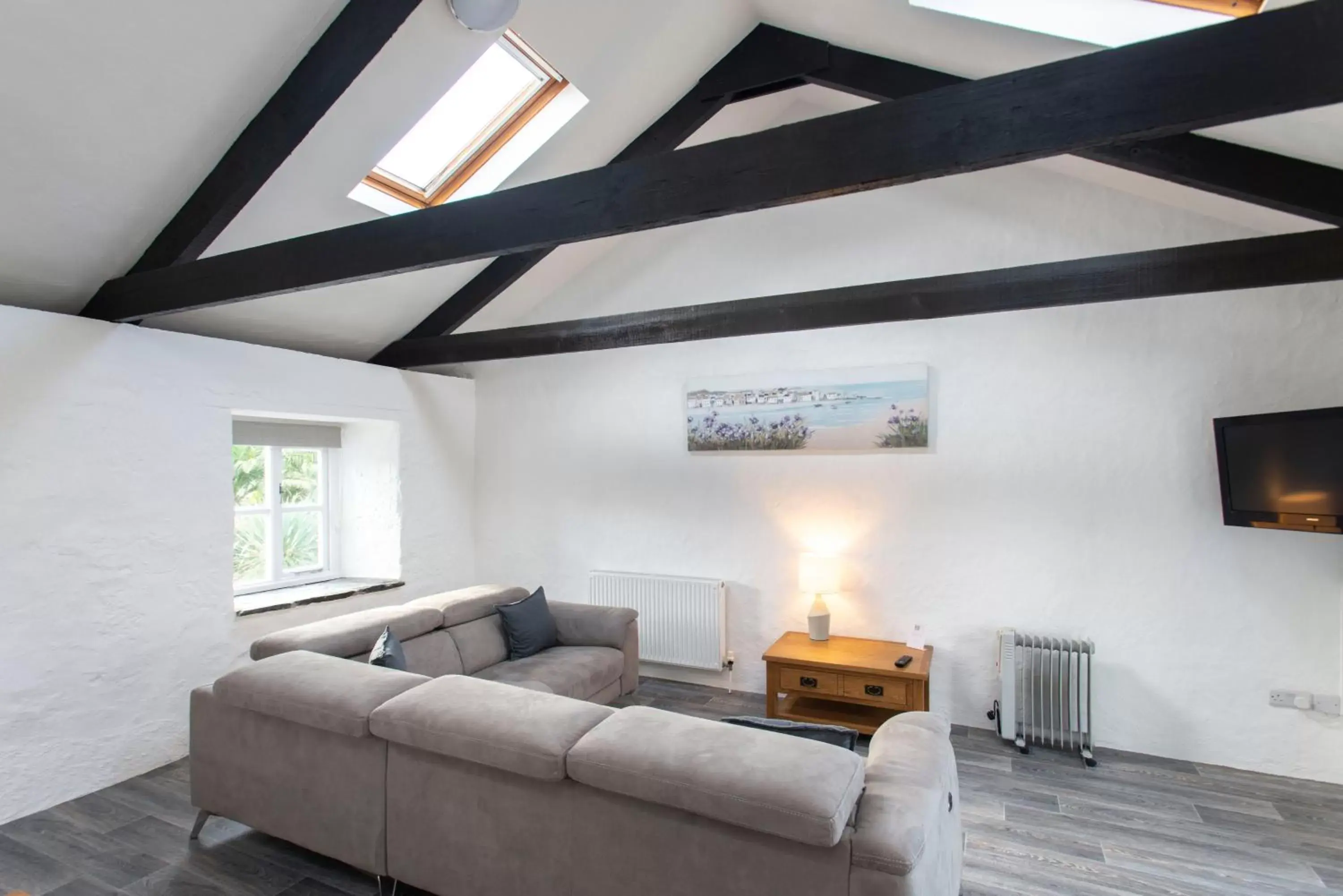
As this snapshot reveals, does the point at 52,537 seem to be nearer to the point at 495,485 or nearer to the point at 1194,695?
the point at 495,485

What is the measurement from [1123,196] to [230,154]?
4428 millimetres

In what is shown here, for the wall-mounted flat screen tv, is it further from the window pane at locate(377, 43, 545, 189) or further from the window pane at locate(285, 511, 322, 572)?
the window pane at locate(285, 511, 322, 572)

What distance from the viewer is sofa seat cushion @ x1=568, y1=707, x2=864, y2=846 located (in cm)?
158

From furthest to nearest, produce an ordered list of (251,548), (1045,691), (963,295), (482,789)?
(251,548) < (1045,691) < (963,295) < (482,789)

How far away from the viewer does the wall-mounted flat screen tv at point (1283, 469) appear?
281 cm

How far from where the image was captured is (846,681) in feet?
12.0

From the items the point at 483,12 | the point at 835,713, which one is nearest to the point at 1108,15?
the point at 483,12

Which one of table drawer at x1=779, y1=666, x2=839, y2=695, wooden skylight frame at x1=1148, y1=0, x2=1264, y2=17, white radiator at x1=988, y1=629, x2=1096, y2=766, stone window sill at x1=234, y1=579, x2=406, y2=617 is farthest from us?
stone window sill at x1=234, y1=579, x2=406, y2=617

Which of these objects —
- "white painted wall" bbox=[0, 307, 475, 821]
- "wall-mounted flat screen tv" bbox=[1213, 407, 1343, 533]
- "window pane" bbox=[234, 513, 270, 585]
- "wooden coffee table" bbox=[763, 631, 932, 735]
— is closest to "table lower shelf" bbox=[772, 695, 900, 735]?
"wooden coffee table" bbox=[763, 631, 932, 735]

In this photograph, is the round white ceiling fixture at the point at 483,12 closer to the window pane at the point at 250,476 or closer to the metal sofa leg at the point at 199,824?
the window pane at the point at 250,476

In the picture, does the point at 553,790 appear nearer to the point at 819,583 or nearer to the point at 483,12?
the point at 819,583

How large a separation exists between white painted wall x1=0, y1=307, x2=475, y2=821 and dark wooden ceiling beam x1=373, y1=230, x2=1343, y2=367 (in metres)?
1.56

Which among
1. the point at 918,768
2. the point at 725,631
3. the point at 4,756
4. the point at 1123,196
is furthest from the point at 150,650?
the point at 1123,196

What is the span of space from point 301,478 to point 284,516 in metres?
0.31
